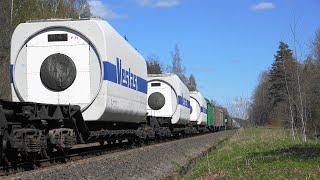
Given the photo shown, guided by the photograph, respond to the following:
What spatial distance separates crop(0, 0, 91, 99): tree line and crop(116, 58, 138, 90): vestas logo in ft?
38.6

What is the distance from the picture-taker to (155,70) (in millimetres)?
91250

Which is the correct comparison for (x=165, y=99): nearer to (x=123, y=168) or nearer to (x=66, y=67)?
(x=66, y=67)

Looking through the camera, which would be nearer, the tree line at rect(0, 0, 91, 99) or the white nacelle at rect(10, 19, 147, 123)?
the white nacelle at rect(10, 19, 147, 123)

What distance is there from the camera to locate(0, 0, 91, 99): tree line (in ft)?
117

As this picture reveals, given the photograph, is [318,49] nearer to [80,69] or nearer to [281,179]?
[80,69]

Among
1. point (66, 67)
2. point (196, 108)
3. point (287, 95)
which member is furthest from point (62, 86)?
point (196, 108)

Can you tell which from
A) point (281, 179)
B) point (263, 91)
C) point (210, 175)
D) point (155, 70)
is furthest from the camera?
point (263, 91)

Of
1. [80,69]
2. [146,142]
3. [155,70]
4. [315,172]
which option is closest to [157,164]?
[80,69]

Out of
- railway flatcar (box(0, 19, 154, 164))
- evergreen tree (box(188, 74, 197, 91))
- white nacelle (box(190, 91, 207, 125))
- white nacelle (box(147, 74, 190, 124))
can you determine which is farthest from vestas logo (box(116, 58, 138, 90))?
evergreen tree (box(188, 74, 197, 91))

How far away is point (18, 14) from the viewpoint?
41281mm

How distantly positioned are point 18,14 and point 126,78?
78.4ft

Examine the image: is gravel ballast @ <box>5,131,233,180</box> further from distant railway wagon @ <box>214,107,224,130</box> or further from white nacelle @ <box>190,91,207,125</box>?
distant railway wagon @ <box>214,107,224,130</box>

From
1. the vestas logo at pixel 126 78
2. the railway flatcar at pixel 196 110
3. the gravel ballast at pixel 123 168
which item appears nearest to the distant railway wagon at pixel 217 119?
the railway flatcar at pixel 196 110

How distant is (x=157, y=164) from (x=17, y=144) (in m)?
5.24
